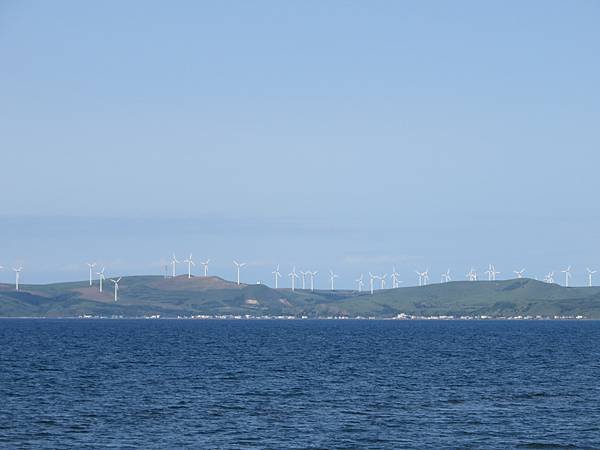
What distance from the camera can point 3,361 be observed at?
5906 inches

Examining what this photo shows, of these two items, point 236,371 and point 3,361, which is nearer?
point 236,371

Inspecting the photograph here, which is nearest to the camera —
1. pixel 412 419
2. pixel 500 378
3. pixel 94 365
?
pixel 412 419

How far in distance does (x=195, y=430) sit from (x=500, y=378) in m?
56.2

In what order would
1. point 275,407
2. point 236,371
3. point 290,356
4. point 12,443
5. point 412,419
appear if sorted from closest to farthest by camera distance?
1. point 12,443
2. point 412,419
3. point 275,407
4. point 236,371
5. point 290,356

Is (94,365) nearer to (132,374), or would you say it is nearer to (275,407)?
(132,374)

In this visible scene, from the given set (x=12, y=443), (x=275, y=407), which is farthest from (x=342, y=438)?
(x=12, y=443)

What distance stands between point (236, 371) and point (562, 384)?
1620 inches

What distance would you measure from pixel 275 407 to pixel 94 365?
56.7m

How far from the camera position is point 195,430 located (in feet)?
255

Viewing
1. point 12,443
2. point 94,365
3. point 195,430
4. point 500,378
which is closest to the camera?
point 12,443

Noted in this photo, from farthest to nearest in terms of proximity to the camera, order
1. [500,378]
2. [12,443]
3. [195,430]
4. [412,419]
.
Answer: [500,378] → [412,419] → [195,430] → [12,443]

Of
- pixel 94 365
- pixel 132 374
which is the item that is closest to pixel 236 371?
pixel 132 374

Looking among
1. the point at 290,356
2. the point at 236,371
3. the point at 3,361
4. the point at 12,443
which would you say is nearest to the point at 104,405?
the point at 12,443

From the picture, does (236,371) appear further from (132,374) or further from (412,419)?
(412,419)
